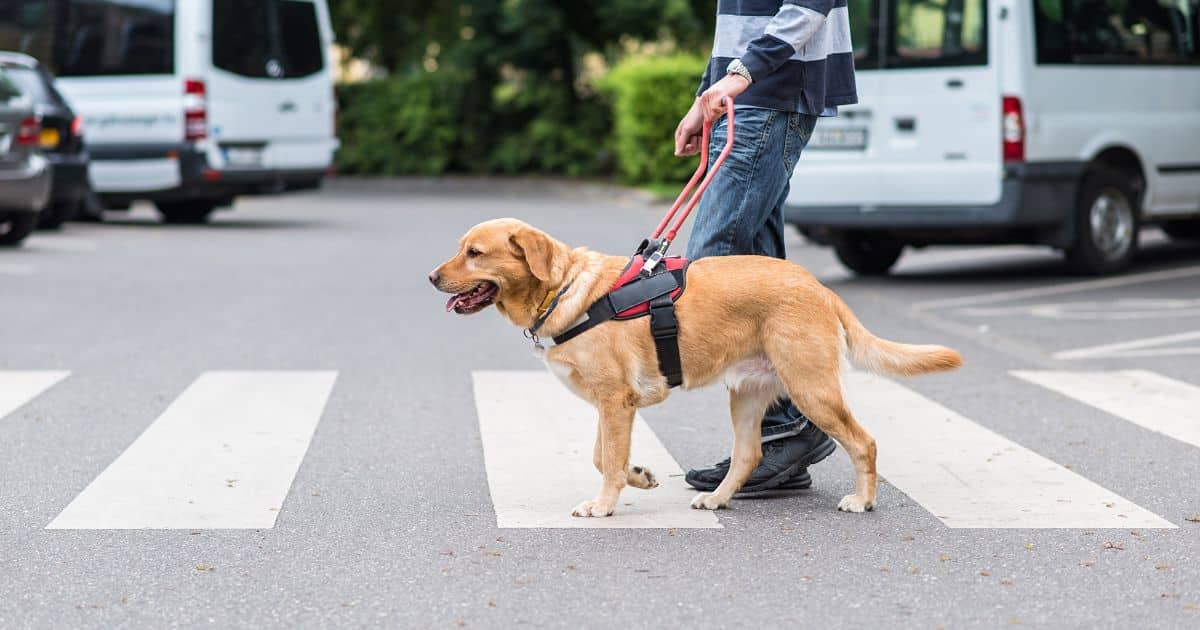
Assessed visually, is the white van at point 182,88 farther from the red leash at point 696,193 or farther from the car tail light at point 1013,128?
the red leash at point 696,193

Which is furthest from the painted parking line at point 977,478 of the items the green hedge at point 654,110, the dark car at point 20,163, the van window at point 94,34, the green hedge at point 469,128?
the green hedge at point 469,128

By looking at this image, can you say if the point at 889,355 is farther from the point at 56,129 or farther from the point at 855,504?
the point at 56,129

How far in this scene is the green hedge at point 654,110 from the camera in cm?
2555

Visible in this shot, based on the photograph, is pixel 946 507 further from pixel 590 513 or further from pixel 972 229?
pixel 972 229

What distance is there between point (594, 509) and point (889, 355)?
992 millimetres

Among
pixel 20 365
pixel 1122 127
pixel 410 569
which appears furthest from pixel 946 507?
pixel 1122 127

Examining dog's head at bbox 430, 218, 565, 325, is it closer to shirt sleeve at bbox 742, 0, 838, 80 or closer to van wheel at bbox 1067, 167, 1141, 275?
shirt sleeve at bbox 742, 0, 838, 80

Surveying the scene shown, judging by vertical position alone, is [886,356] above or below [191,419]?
above

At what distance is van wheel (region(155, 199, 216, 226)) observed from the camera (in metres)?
20.4

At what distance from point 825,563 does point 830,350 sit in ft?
2.39

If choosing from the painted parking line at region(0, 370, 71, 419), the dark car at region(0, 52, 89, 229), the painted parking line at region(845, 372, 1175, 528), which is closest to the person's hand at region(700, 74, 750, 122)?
the painted parking line at region(845, 372, 1175, 528)

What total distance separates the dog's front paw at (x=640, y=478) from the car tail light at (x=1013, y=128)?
7016 millimetres

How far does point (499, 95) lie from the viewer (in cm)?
3378

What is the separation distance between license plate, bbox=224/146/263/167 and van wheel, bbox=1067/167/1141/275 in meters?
9.98
